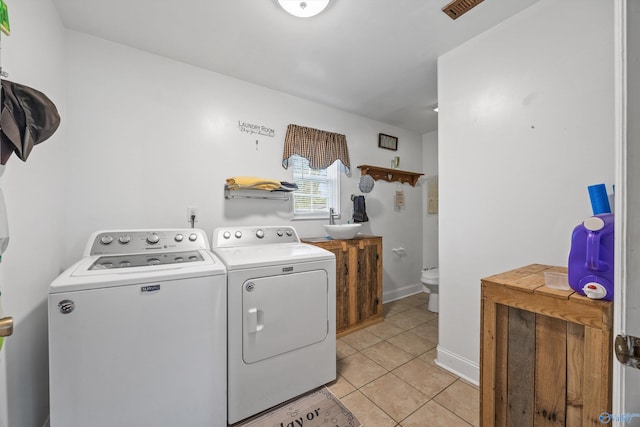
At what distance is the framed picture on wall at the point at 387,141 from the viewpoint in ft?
11.7

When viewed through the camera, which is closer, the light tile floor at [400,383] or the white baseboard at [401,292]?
the light tile floor at [400,383]

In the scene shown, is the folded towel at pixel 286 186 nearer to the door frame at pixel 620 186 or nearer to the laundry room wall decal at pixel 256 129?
the laundry room wall decal at pixel 256 129

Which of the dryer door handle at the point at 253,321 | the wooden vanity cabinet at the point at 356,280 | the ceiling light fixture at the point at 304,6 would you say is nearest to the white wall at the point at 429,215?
the wooden vanity cabinet at the point at 356,280

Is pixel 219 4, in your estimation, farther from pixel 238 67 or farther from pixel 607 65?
pixel 607 65

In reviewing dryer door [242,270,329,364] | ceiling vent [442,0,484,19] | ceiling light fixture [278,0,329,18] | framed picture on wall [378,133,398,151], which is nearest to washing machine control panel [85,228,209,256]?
dryer door [242,270,329,364]

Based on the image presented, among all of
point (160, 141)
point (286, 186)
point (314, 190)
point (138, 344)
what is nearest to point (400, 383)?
point (138, 344)

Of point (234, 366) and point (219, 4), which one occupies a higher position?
point (219, 4)

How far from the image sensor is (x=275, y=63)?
2.23 metres

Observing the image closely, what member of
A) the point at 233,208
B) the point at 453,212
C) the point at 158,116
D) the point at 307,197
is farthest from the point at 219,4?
the point at 453,212

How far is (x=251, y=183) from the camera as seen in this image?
7.79 feet

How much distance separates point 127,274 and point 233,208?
4.22ft

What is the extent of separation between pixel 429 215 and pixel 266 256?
10.4ft

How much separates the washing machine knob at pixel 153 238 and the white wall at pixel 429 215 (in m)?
3.64

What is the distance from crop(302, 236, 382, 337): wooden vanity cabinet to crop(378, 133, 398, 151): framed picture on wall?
4.86 feet
